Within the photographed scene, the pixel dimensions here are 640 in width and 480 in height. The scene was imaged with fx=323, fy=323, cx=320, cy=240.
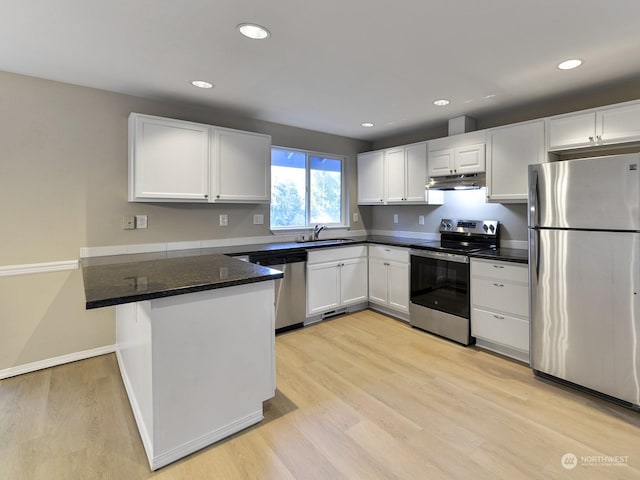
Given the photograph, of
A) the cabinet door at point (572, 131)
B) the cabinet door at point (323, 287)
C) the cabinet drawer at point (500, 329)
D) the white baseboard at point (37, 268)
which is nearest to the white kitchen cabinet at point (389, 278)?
the cabinet door at point (323, 287)

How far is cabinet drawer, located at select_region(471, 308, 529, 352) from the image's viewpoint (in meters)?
2.76

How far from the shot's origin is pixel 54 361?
2.74 metres

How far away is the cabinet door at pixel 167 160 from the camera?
9.19 ft

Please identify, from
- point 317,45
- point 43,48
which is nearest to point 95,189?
point 43,48

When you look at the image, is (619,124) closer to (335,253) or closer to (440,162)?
(440,162)

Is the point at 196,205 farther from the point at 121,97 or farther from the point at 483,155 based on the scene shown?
the point at 483,155

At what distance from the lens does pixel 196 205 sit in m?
3.36

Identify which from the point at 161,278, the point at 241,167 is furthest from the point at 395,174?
the point at 161,278

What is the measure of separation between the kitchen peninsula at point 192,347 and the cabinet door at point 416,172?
8.39 ft

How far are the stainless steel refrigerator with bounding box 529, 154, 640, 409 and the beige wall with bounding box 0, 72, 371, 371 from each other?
3.33m

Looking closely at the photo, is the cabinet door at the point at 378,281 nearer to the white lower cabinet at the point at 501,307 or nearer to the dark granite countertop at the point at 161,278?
the white lower cabinet at the point at 501,307

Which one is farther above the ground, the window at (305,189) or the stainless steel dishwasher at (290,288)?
the window at (305,189)

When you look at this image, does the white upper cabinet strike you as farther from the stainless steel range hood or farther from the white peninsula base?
the white peninsula base

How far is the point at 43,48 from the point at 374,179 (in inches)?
138
